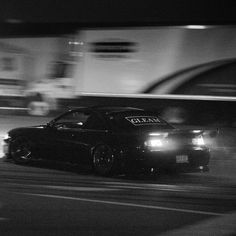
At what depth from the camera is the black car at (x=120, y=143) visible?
11.8 metres

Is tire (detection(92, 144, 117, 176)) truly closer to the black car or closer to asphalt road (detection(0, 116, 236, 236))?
the black car

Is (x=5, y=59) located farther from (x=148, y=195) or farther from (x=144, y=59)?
(x=148, y=195)

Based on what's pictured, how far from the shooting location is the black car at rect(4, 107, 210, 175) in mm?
11758

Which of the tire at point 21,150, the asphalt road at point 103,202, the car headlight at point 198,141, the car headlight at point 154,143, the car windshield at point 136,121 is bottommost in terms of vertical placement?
the asphalt road at point 103,202

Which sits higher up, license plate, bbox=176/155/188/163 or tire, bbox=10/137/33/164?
tire, bbox=10/137/33/164

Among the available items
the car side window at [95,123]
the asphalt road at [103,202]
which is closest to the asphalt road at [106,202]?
the asphalt road at [103,202]

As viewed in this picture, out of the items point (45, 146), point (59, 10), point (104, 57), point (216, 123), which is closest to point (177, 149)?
point (45, 146)

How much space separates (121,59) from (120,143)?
338 inches

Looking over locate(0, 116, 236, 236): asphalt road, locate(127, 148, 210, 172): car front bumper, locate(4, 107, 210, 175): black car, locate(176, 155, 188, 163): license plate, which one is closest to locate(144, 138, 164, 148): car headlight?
locate(4, 107, 210, 175): black car

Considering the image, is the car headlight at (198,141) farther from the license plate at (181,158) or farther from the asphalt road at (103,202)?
the asphalt road at (103,202)

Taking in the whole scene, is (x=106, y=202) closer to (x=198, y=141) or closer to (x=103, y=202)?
(x=103, y=202)

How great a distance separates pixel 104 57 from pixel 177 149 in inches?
349

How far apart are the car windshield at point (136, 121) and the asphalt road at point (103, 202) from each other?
2.88 ft

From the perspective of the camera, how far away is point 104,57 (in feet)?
66.8
